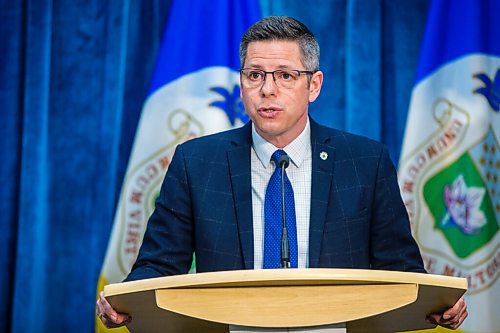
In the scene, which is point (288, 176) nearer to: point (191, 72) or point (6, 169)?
point (191, 72)

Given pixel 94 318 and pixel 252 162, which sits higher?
pixel 252 162

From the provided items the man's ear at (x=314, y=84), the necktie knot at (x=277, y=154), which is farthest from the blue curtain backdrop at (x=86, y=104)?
the necktie knot at (x=277, y=154)

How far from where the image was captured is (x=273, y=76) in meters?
2.33

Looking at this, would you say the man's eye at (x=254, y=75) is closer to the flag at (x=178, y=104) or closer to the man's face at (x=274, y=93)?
the man's face at (x=274, y=93)

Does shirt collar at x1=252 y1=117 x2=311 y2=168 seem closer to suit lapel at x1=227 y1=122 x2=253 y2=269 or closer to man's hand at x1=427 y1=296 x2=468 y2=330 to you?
suit lapel at x1=227 y1=122 x2=253 y2=269

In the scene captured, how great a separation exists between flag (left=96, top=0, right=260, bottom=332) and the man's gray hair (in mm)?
1300

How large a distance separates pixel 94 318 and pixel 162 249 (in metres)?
1.62

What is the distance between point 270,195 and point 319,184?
0.51ft

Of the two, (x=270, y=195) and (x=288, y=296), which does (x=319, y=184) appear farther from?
(x=288, y=296)

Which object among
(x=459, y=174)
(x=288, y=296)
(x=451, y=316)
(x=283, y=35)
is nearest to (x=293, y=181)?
(x=283, y=35)

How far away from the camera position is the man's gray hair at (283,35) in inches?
93.1

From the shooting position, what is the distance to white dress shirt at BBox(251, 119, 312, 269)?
229 centimetres

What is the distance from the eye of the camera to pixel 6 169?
384cm

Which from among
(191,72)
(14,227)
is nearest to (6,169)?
(14,227)
